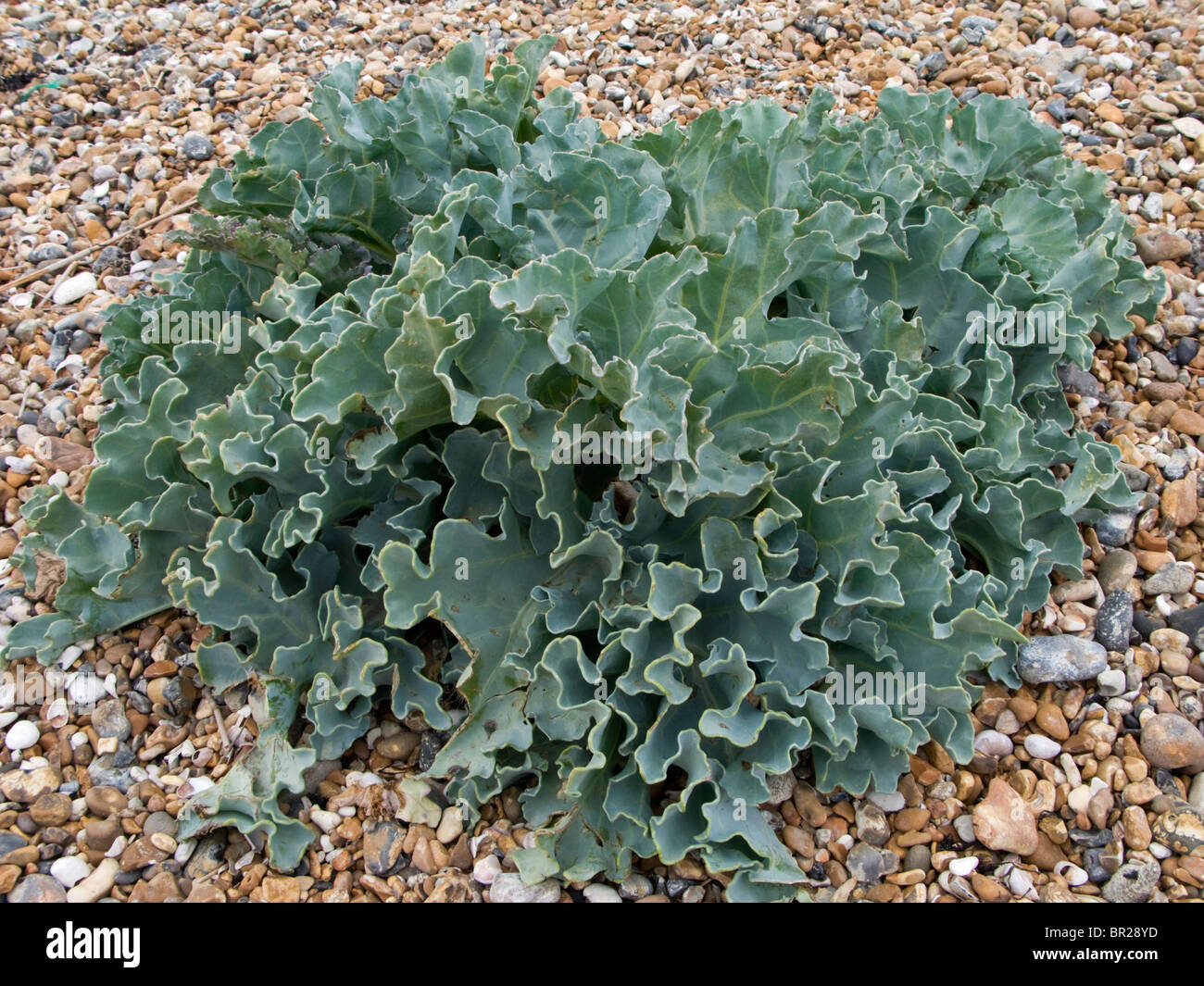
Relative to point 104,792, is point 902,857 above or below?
above

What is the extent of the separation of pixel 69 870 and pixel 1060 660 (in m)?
2.54

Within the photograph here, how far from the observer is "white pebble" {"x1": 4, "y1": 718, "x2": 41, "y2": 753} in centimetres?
255

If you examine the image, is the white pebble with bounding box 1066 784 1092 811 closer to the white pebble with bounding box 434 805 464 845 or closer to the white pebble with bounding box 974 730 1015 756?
the white pebble with bounding box 974 730 1015 756

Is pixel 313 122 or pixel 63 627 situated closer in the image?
pixel 63 627

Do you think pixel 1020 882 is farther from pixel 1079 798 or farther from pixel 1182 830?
pixel 1182 830

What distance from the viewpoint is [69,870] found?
232 centimetres

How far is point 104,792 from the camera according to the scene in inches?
96.3

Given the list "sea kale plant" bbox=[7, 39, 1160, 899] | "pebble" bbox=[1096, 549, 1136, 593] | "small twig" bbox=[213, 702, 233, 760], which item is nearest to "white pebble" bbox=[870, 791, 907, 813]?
"sea kale plant" bbox=[7, 39, 1160, 899]

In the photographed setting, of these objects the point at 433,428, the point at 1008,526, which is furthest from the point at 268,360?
the point at 1008,526

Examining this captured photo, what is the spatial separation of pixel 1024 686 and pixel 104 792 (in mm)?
2389

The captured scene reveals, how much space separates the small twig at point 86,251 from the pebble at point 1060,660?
11.3ft

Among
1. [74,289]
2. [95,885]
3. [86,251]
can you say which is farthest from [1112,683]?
[86,251]
